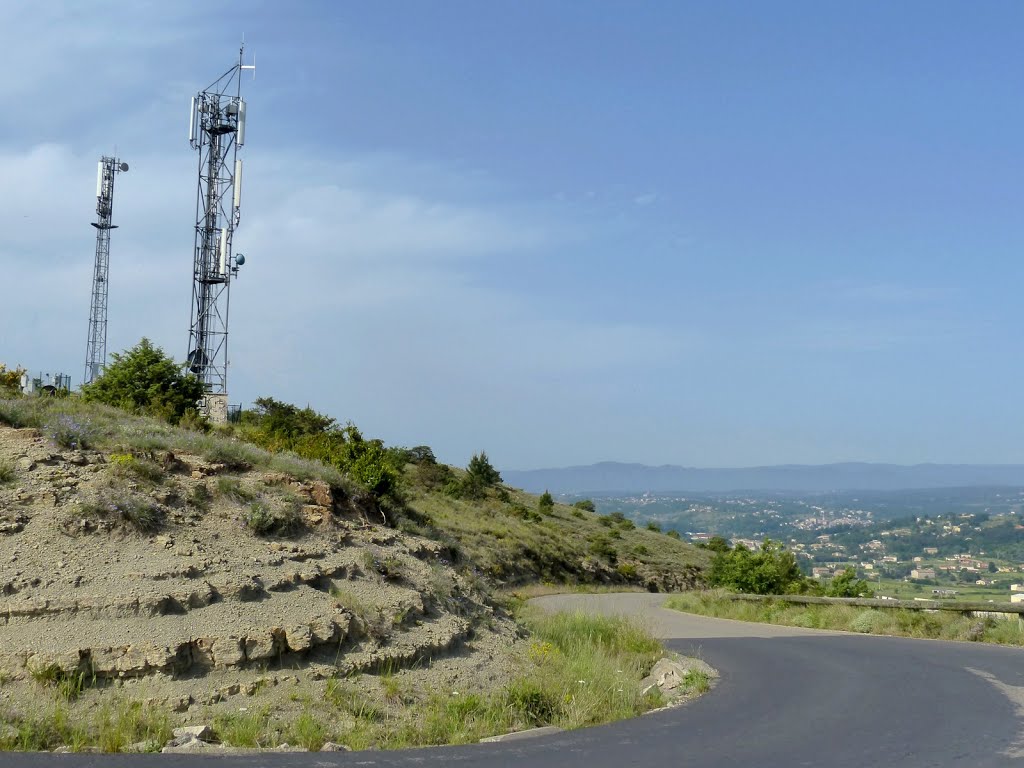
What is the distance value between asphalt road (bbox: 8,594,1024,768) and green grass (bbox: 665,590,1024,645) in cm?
272

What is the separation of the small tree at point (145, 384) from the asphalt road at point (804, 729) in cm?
1798

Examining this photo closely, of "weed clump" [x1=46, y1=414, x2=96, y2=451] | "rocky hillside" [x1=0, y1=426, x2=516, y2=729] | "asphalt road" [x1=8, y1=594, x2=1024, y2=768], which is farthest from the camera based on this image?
"weed clump" [x1=46, y1=414, x2=96, y2=451]

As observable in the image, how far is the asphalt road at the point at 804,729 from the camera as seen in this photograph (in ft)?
25.3

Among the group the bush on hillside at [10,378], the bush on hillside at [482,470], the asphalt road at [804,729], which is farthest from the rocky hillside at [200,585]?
the bush on hillside at [482,470]

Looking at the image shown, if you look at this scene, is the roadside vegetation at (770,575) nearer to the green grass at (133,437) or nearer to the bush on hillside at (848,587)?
the bush on hillside at (848,587)

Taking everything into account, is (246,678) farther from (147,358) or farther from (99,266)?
(99,266)

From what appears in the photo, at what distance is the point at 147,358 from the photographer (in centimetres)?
2700

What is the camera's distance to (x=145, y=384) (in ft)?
86.6

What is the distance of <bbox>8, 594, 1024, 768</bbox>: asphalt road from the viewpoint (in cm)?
770

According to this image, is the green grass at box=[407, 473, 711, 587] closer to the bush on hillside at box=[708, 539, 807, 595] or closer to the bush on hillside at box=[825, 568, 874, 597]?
the bush on hillside at box=[708, 539, 807, 595]

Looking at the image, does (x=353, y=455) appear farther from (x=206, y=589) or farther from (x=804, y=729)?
(x=804, y=729)

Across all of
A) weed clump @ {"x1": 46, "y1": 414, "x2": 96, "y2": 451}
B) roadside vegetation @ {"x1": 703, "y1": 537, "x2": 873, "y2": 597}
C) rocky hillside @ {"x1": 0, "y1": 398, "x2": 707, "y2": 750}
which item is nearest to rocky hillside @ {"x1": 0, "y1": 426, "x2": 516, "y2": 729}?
rocky hillside @ {"x1": 0, "y1": 398, "x2": 707, "y2": 750}

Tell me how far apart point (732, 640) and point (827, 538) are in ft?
406

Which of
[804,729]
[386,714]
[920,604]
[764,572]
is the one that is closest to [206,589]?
[386,714]
